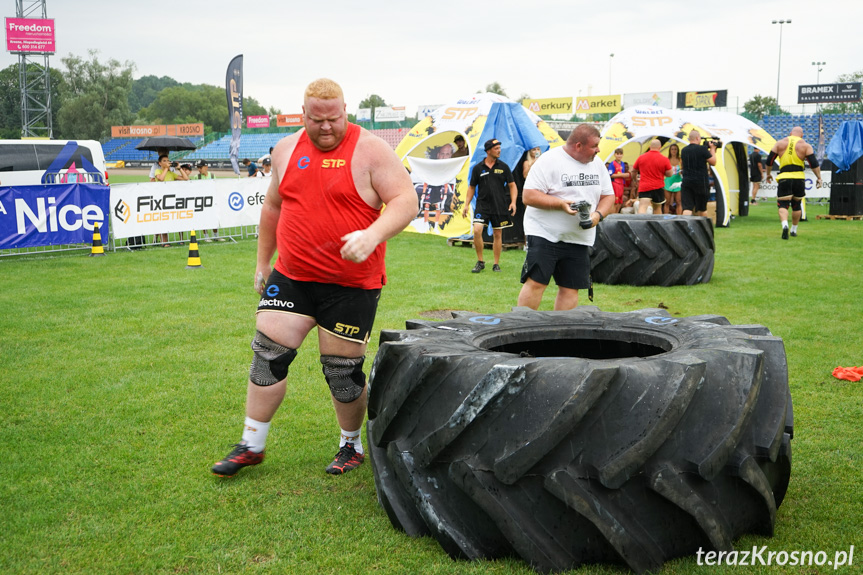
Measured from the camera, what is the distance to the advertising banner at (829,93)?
181ft

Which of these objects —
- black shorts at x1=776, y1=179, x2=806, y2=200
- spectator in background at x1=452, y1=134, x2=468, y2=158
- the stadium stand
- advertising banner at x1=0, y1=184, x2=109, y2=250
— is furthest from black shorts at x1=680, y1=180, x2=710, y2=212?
the stadium stand

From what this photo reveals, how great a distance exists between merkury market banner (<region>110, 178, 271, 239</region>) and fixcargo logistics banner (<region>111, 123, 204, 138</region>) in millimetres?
55690

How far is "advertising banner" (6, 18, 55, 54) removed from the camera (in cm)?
6000

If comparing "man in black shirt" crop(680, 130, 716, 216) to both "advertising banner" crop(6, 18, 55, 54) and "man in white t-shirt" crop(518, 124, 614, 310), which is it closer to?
"man in white t-shirt" crop(518, 124, 614, 310)

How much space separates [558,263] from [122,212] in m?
9.68

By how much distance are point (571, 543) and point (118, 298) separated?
7.36m

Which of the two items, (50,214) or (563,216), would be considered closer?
(563,216)

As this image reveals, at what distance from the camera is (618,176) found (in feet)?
56.0

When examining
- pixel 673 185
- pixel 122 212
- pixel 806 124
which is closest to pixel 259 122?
pixel 806 124

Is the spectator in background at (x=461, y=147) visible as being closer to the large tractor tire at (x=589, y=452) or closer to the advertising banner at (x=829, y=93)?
the large tractor tire at (x=589, y=452)

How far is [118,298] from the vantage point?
28.5ft

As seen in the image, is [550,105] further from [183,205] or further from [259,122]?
[183,205]

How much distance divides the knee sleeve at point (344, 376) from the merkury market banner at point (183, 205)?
1036 centimetres

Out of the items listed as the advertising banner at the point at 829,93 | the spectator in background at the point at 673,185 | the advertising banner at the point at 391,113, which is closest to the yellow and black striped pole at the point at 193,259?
the spectator in background at the point at 673,185
